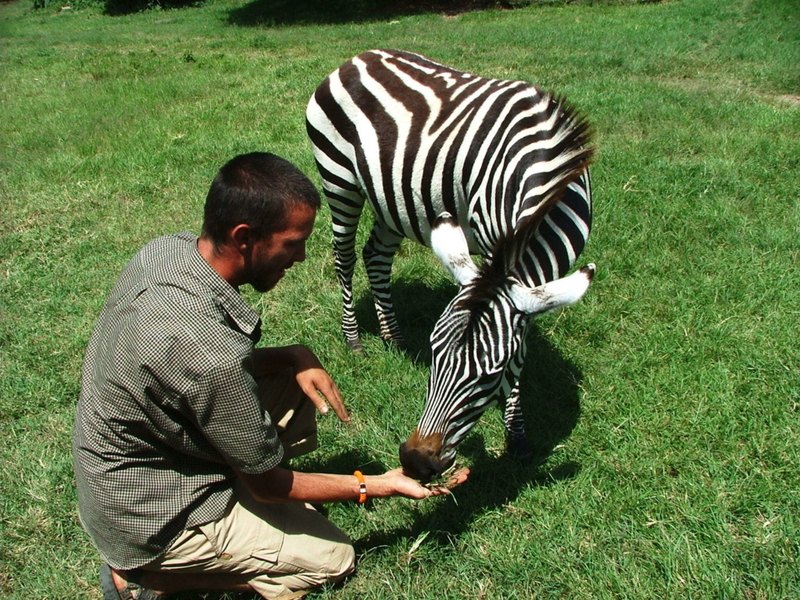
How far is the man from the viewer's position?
2.41 meters

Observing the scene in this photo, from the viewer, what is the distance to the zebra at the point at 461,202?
2912 millimetres

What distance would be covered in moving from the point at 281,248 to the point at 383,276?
2.49m

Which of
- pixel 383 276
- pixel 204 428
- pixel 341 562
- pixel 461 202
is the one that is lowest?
pixel 341 562

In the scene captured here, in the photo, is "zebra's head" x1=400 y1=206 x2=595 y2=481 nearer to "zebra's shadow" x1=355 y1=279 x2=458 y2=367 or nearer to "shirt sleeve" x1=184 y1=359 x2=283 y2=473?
"shirt sleeve" x1=184 y1=359 x2=283 y2=473

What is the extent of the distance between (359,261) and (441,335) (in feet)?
11.4

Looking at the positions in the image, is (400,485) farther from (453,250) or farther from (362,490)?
(453,250)

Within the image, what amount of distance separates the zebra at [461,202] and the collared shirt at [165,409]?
855mm

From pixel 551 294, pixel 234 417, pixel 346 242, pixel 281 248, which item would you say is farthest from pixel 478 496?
pixel 346 242

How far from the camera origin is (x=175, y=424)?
252cm

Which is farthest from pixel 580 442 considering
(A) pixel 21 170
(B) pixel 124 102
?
(B) pixel 124 102

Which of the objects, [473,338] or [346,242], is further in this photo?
[346,242]

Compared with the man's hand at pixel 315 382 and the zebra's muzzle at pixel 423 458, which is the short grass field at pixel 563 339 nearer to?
the zebra's muzzle at pixel 423 458

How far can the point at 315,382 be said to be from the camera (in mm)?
3197

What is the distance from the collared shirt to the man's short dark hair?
0.21 m
